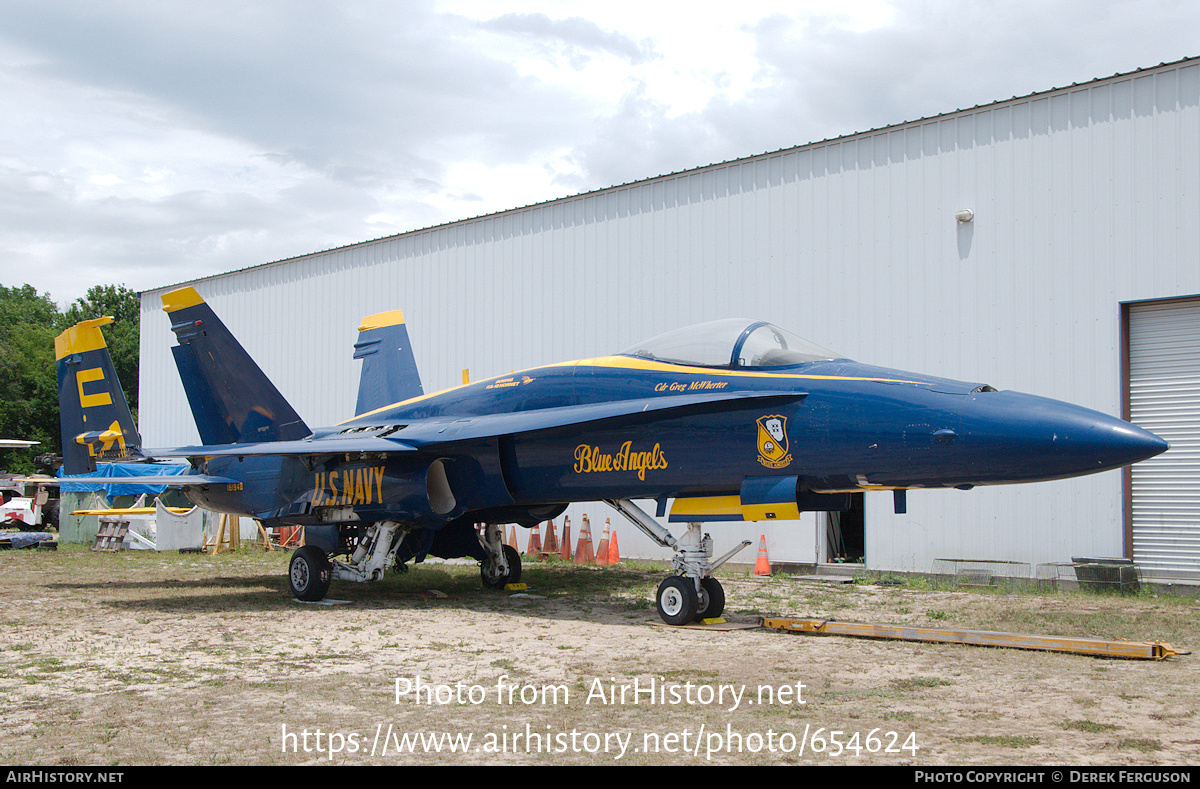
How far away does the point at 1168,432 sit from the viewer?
11.7 m

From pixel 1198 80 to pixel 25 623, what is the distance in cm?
1520

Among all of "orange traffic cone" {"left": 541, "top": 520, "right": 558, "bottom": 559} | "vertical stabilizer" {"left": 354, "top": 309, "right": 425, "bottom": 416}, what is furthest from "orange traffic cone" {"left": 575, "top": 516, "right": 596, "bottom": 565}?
"vertical stabilizer" {"left": 354, "top": 309, "right": 425, "bottom": 416}

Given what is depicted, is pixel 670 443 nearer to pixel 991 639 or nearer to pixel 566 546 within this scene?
pixel 991 639

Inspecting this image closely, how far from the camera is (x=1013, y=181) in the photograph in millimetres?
12750

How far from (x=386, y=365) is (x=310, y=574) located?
463cm

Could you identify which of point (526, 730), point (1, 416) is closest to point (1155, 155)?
point (526, 730)

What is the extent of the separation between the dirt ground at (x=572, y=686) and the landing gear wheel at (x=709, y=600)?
32 cm

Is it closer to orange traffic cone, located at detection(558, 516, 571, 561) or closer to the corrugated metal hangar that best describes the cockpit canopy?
the corrugated metal hangar

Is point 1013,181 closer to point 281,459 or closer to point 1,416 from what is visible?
point 281,459

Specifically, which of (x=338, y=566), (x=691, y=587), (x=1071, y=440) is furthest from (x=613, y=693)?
(x=338, y=566)

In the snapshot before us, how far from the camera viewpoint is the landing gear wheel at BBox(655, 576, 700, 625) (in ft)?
27.7

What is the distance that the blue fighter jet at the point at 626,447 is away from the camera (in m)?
7.18

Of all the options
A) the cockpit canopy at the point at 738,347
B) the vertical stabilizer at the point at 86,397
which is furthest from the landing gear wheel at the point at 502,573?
the vertical stabilizer at the point at 86,397

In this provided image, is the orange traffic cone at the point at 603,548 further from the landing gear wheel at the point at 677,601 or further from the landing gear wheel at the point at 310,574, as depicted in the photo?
the landing gear wheel at the point at 677,601
